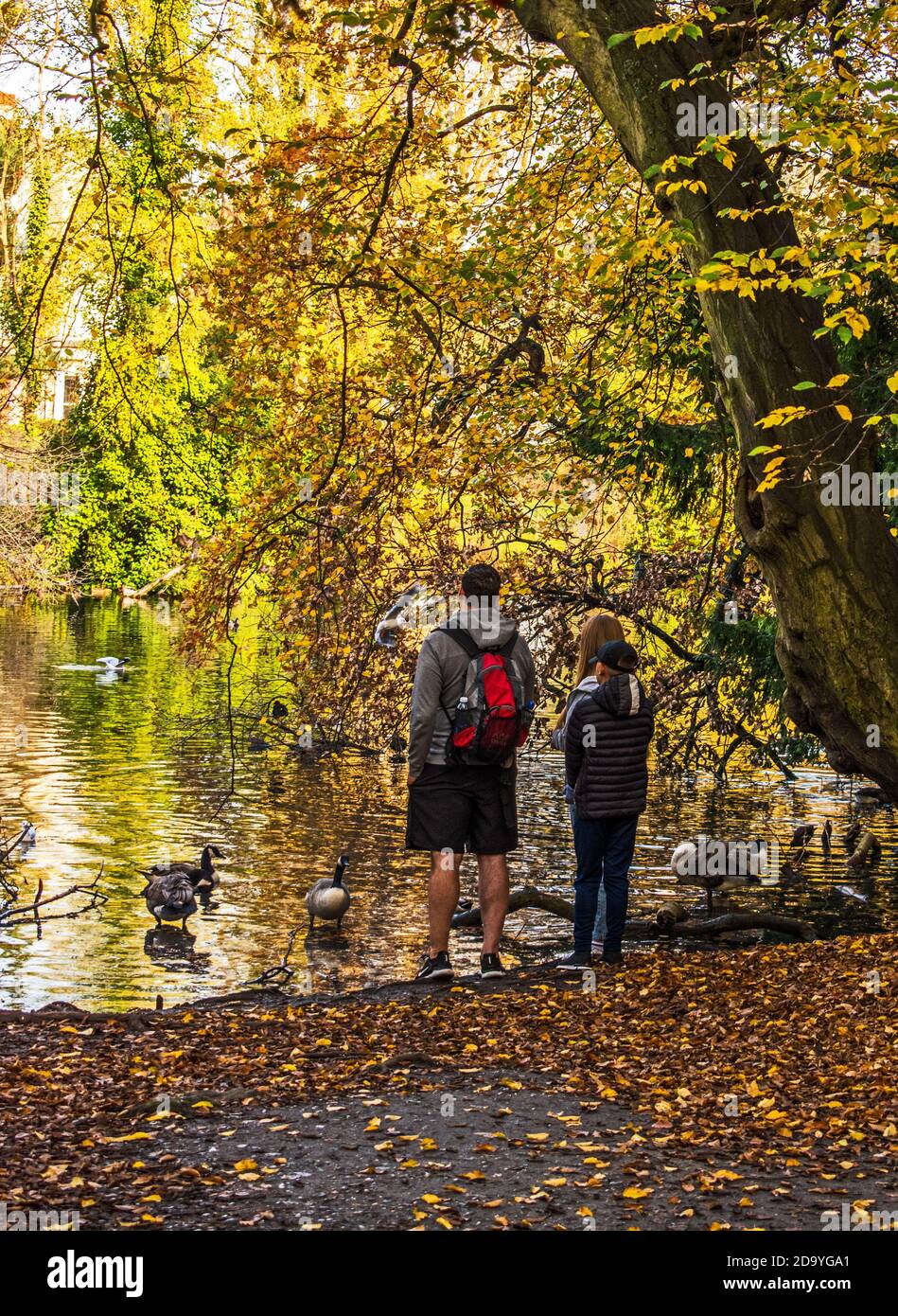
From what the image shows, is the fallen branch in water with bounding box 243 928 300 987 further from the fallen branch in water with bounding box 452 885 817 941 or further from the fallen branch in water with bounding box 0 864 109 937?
the fallen branch in water with bounding box 0 864 109 937

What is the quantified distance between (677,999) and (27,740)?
1587cm

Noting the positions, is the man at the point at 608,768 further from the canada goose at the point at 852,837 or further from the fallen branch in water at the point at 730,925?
the canada goose at the point at 852,837

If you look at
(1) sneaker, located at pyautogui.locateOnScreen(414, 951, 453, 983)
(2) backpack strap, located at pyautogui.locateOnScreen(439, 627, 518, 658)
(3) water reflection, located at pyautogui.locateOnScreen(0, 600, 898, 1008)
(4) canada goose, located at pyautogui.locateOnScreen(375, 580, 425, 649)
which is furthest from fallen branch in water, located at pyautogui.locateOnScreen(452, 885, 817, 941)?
(2) backpack strap, located at pyautogui.locateOnScreen(439, 627, 518, 658)

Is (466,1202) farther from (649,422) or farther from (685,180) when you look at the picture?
(649,422)

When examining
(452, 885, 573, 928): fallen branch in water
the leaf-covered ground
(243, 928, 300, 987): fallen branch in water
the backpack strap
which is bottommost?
(243, 928, 300, 987): fallen branch in water

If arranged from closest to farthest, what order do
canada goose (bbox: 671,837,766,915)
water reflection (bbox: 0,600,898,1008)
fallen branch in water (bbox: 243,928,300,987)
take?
fallen branch in water (bbox: 243,928,300,987), water reflection (bbox: 0,600,898,1008), canada goose (bbox: 671,837,766,915)

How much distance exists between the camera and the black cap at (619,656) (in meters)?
9.21

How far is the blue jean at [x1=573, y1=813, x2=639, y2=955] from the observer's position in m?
9.40

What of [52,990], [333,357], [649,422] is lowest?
[52,990]

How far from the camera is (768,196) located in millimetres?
8656

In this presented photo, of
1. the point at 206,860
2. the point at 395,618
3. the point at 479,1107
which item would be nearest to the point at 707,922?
the point at 206,860

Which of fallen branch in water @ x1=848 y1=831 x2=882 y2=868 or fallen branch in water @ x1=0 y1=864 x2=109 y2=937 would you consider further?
fallen branch in water @ x1=848 y1=831 x2=882 y2=868

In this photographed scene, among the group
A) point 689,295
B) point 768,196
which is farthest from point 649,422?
point 768,196

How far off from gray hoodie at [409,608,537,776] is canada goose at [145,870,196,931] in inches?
162
